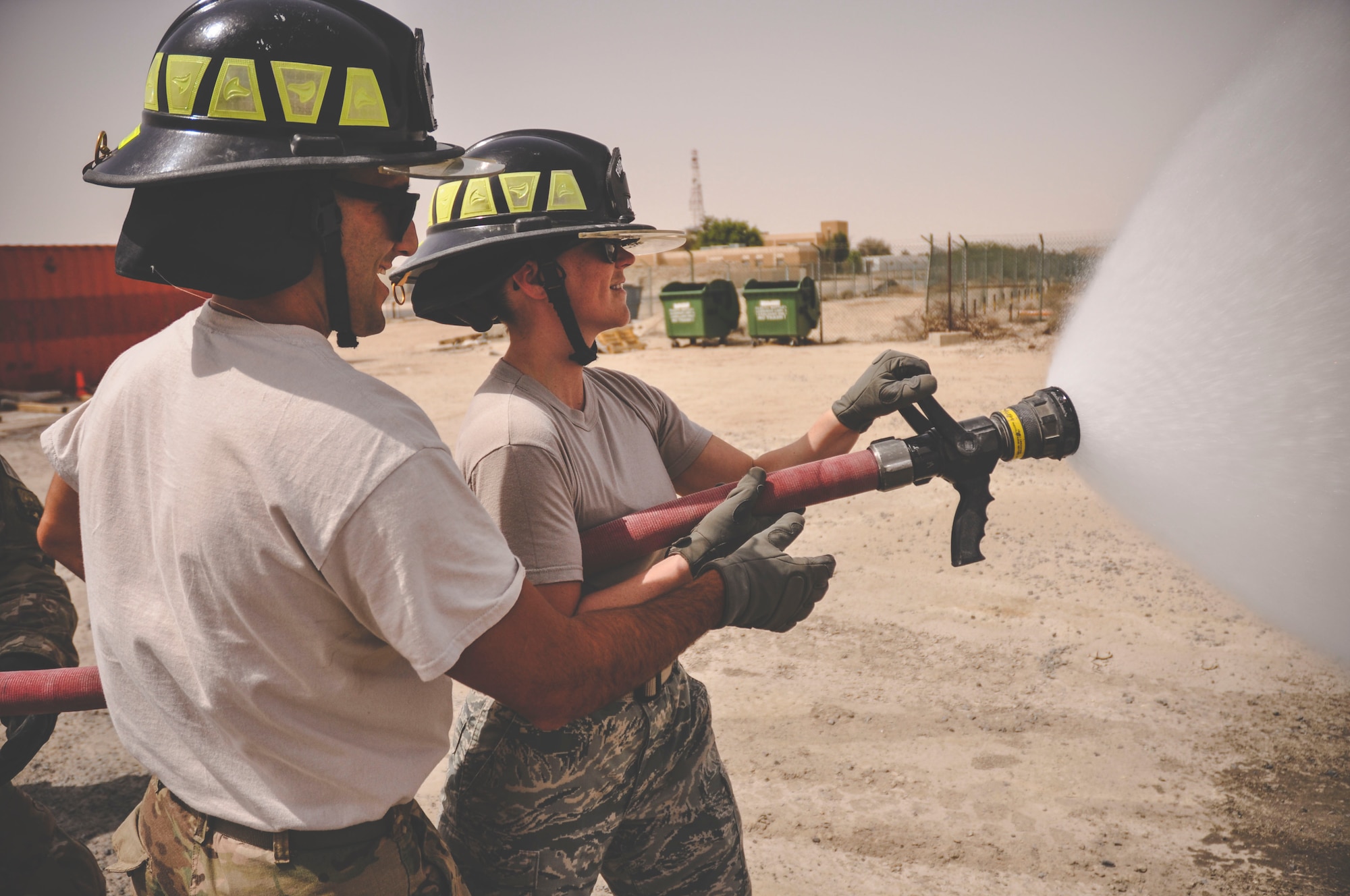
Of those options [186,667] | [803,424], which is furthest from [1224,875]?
[803,424]

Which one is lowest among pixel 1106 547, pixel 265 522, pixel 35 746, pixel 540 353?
pixel 1106 547

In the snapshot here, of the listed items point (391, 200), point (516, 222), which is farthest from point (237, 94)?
point (516, 222)

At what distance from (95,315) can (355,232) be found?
1660 centimetres

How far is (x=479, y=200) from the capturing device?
2.21 meters

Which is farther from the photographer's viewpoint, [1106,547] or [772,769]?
[1106,547]

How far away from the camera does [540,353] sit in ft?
7.14

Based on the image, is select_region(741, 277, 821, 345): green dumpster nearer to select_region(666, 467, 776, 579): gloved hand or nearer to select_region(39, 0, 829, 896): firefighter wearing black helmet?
select_region(666, 467, 776, 579): gloved hand

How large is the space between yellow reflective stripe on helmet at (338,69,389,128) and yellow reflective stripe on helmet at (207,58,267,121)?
0.41ft

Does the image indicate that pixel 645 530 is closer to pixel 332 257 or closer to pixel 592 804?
pixel 592 804

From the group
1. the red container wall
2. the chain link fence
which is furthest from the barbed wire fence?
the red container wall

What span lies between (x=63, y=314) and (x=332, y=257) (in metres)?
16.5

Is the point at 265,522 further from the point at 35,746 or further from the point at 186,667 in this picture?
the point at 35,746

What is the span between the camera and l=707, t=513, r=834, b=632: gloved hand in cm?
184

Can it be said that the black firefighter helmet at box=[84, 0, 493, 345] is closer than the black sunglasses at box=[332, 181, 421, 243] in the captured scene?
Yes
